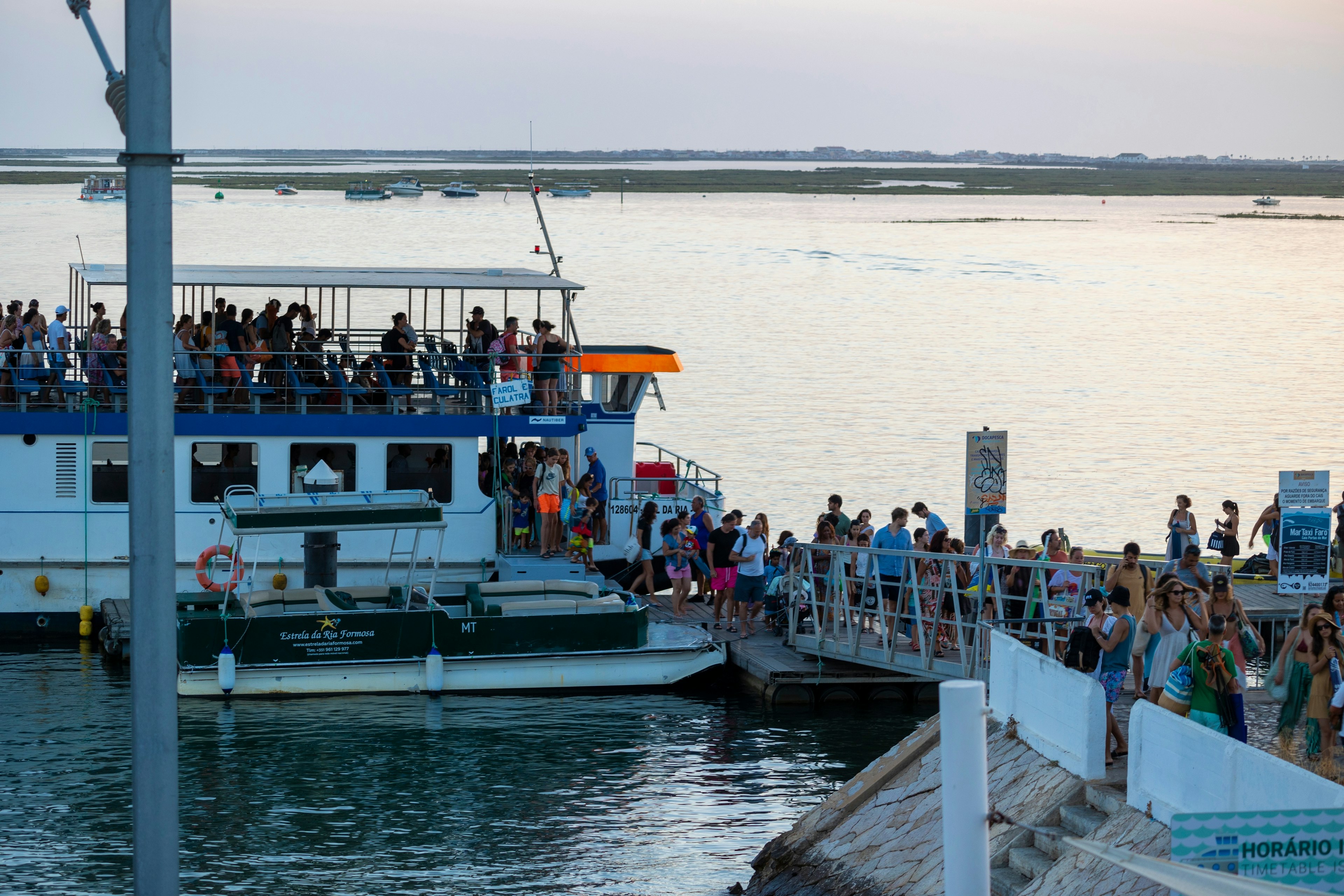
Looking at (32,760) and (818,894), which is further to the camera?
(32,760)

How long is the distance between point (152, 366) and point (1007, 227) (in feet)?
527

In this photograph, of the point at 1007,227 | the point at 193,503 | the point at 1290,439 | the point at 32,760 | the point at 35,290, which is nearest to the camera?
the point at 32,760

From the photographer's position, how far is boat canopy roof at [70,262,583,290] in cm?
2381

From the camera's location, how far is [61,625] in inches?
938

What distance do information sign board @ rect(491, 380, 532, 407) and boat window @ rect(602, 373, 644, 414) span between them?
10.5 feet

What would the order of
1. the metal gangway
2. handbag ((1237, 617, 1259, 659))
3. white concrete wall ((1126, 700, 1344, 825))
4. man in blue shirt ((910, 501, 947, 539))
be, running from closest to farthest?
1. white concrete wall ((1126, 700, 1344, 825))
2. handbag ((1237, 617, 1259, 659))
3. the metal gangway
4. man in blue shirt ((910, 501, 947, 539))

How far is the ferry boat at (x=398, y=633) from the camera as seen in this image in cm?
2039

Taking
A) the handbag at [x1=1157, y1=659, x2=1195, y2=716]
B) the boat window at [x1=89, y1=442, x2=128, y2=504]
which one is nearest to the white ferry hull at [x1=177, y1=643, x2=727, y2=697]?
the boat window at [x1=89, y1=442, x2=128, y2=504]

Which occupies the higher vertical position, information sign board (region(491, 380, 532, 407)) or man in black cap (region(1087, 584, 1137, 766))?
information sign board (region(491, 380, 532, 407))

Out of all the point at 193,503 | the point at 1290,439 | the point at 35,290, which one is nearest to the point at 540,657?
the point at 193,503

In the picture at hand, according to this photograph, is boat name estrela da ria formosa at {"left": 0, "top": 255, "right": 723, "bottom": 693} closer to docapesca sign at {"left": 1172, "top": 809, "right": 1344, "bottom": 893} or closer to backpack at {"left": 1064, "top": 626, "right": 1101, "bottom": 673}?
backpack at {"left": 1064, "top": 626, "right": 1101, "bottom": 673}

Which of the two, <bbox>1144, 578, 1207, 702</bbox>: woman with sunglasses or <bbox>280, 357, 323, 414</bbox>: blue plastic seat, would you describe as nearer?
<bbox>1144, 578, 1207, 702</bbox>: woman with sunglasses

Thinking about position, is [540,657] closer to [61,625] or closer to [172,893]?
[61,625]

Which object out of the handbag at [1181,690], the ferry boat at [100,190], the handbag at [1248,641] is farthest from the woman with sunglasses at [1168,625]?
the ferry boat at [100,190]
